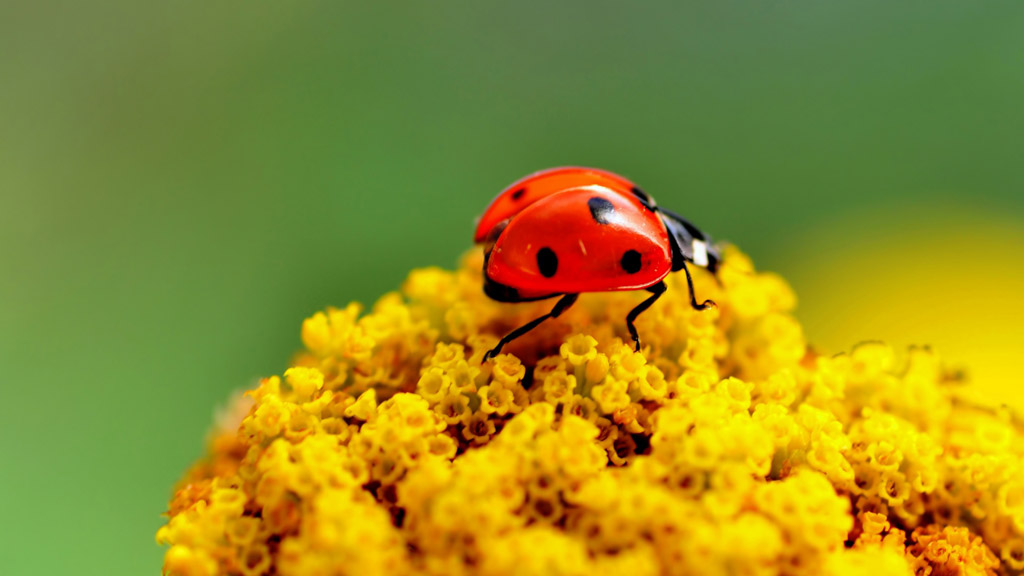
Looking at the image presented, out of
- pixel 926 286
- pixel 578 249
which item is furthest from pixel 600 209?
pixel 926 286

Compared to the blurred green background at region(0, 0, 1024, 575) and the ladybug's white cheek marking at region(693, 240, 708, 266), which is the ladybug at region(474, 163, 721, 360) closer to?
the ladybug's white cheek marking at region(693, 240, 708, 266)

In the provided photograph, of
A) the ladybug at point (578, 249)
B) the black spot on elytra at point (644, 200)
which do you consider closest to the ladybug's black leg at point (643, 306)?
the ladybug at point (578, 249)

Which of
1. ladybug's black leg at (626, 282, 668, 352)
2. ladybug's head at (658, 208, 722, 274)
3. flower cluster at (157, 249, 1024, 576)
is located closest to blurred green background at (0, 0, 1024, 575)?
flower cluster at (157, 249, 1024, 576)

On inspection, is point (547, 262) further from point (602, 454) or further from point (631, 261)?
point (602, 454)

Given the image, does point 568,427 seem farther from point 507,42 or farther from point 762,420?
point 507,42

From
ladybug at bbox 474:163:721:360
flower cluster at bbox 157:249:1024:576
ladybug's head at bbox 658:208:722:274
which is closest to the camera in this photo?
flower cluster at bbox 157:249:1024:576

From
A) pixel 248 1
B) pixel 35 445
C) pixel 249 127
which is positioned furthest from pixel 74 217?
pixel 248 1
